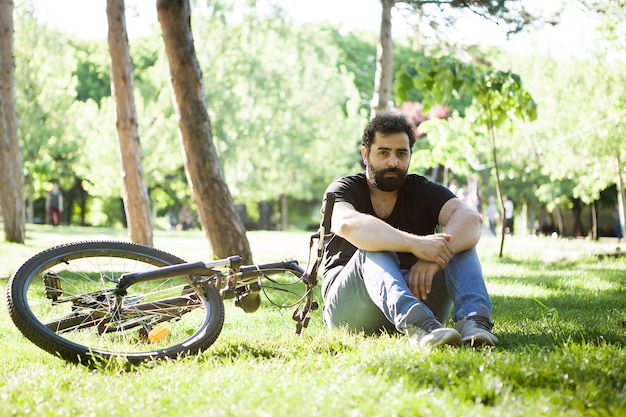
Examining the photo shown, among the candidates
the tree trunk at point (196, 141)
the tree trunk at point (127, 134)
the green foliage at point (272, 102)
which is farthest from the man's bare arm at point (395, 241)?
the green foliage at point (272, 102)

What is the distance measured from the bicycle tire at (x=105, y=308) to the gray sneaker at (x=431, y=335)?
1.03 meters

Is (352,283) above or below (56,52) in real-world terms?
below

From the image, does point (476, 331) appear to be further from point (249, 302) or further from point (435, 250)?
point (249, 302)

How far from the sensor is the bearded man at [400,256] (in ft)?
12.8

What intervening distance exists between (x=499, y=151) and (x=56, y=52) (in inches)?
833

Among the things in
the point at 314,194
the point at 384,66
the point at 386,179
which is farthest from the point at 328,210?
the point at 314,194

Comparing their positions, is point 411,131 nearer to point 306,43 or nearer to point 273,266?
point 273,266

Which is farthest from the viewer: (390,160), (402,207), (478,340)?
(402,207)

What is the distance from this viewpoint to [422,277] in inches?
163

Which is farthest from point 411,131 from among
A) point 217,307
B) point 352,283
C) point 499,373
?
point 499,373

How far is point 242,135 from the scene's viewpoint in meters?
35.6

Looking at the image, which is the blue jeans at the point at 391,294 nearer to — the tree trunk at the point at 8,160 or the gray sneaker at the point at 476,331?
the gray sneaker at the point at 476,331

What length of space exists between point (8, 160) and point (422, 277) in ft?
40.0

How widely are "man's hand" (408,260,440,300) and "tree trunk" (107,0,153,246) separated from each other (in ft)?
25.9
